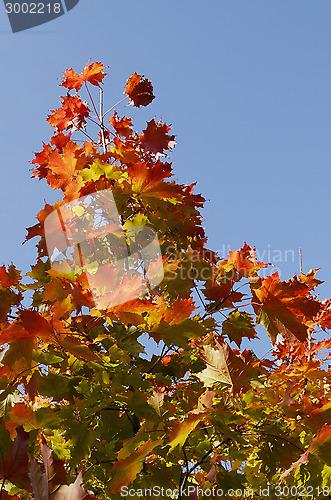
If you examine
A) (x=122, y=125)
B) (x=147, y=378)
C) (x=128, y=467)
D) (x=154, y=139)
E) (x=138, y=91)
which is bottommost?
(x=128, y=467)

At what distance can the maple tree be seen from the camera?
1.69 m

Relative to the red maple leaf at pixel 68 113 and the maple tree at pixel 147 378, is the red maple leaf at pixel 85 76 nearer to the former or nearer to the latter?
the red maple leaf at pixel 68 113

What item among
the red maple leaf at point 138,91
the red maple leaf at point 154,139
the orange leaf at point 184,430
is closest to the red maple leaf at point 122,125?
the red maple leaf at point 138,91

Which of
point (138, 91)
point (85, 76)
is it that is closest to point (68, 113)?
point (85, 76)

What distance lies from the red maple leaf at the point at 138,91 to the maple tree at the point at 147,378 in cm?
107

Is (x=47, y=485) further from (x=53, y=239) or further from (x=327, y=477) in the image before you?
(x=53, y=239)

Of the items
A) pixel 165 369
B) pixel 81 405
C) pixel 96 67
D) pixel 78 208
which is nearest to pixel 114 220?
pixel 78 208

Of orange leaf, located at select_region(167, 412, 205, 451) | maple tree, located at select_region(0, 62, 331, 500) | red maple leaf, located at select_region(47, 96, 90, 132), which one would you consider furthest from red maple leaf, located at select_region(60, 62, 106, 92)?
orange leaf, located at select_region(167, 412, 205, 451)

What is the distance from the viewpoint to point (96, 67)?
353cm

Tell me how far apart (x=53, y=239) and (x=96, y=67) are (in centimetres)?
176

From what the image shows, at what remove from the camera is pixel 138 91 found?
3.63m

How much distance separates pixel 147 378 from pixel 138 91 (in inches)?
99.2

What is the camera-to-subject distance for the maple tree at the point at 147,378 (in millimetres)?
1689

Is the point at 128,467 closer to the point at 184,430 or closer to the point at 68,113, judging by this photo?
the point at 184,430
